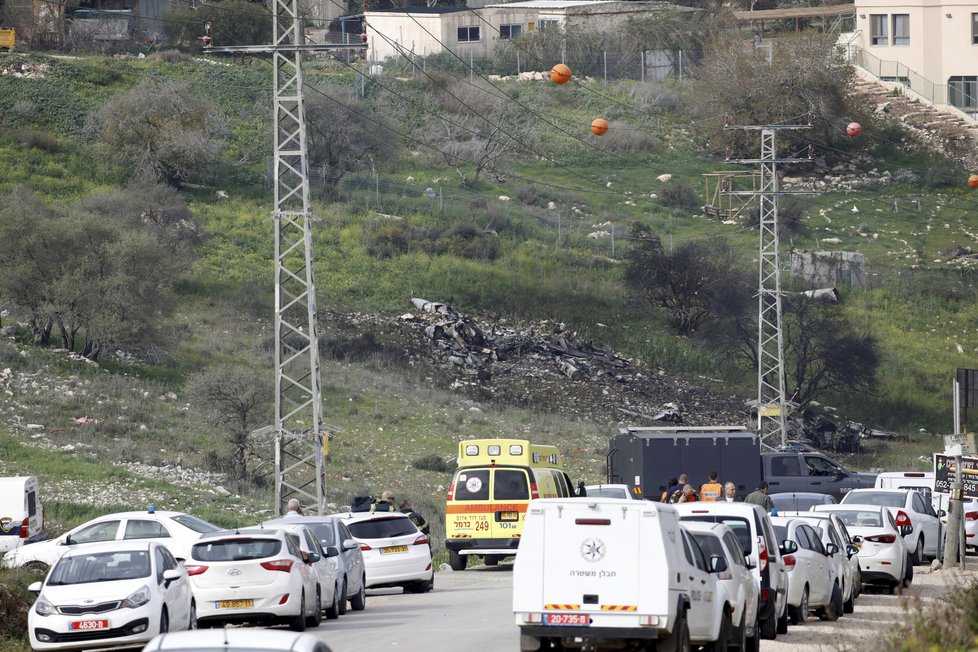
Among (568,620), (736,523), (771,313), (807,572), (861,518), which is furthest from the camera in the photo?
(771,313)

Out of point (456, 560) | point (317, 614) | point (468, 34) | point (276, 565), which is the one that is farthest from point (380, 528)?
point (468, 34)

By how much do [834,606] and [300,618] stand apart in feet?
24.6

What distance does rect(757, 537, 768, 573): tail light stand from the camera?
1948 cm

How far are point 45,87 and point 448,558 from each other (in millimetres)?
62090

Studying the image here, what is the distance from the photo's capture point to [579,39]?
10975 cm

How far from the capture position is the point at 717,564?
1703cm

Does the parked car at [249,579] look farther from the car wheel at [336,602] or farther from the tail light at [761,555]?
the tail light at [761,555]

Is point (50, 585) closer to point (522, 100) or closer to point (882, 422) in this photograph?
point (882, 422)

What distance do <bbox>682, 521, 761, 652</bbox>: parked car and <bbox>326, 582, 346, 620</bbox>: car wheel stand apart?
21.7ft

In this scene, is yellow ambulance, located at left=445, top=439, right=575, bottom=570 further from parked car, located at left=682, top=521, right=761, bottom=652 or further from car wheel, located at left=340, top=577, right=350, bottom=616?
parked car, located at left=682, top=521, right=761, bottom=652

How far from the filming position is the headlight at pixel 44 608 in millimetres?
18292

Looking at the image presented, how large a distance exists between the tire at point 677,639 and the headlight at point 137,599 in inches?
247

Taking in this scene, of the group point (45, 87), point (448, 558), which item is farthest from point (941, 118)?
point (448, 558)

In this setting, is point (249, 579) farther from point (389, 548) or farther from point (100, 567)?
point (389, 548)
